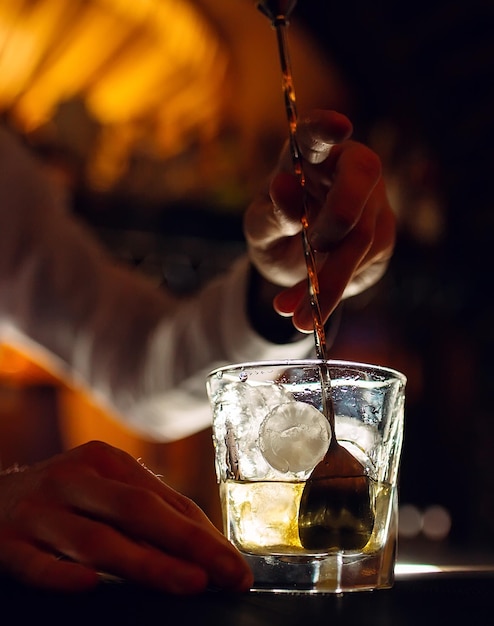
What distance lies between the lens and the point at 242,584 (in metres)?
0.48

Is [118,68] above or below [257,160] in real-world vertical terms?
above

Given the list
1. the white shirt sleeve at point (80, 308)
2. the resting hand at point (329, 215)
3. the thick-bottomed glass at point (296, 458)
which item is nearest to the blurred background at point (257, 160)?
the white shirt sleeve at point (80, 308)

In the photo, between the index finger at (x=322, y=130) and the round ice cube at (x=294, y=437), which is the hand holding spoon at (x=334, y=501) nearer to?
the round ice cube at (x=294, y=437)

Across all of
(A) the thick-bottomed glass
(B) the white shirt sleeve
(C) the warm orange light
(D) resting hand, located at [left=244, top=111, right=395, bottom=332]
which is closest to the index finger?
(D) resting hand, located at [left=244, top=111, right=395, bottom=332]

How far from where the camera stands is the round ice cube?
53 cm

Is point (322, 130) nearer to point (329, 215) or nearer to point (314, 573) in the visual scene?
point (329, 215)

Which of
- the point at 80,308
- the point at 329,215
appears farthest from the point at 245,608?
the point at 80,308

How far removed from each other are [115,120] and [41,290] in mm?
1324

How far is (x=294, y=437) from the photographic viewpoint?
0.53 m

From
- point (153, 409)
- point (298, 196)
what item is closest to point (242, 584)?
point (298, 196)

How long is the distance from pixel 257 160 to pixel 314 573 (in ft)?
8.12

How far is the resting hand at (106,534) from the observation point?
0.46 meters

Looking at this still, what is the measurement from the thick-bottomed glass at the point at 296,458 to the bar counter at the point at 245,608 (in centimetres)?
2

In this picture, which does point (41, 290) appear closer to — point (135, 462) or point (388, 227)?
point (388, 227)
